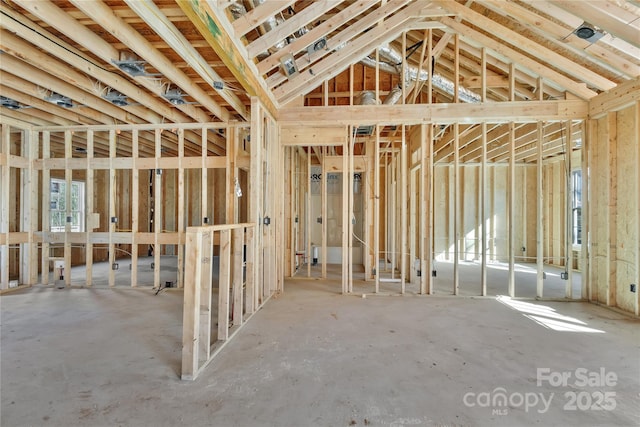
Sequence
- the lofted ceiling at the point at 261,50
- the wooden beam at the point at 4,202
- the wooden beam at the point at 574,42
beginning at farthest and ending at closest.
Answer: the wooden beam at the point at 4,202 → the wooden beam at the point at 574,42 → the lofted ceiling at the point at 261,50

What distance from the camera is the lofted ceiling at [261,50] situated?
2.65 meters

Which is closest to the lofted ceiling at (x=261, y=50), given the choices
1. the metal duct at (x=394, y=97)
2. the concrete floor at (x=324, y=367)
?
the metal duct at (x=394, y=97)

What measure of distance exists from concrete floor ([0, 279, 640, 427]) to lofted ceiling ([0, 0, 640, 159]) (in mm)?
2801

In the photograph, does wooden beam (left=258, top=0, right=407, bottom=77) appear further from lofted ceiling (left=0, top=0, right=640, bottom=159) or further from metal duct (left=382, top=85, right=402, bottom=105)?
metal duct (left=382, top=85, right=402, bottom=105)

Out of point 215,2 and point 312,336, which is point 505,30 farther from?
point 312,336

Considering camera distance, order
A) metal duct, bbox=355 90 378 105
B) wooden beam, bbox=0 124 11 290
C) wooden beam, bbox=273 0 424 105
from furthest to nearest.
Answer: metal duct, bbox=355 90 378 105 → wooden beam, bbox=0 124 11 290 → wooden beam, bbox=273 0 424 105

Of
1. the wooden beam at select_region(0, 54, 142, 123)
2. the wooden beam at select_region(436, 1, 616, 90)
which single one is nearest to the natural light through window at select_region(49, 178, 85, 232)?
the wooden beam at select_region(0, 54, 142, 123)

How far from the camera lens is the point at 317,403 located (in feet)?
6.67

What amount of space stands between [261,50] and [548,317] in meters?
4.76

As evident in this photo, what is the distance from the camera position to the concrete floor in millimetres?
1937

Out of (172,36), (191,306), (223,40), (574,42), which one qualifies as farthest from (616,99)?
(191,306)

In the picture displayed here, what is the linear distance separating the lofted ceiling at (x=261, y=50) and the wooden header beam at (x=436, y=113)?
0.21 meters

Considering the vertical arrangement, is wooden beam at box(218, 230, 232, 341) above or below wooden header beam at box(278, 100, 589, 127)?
below

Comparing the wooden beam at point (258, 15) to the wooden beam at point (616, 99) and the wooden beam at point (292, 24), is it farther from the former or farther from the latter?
the wooden beam at point (616, 99)
